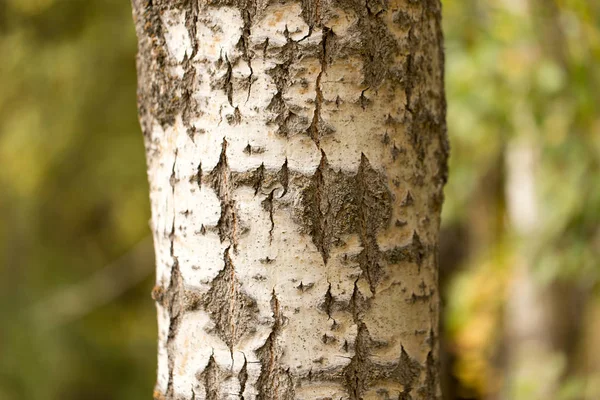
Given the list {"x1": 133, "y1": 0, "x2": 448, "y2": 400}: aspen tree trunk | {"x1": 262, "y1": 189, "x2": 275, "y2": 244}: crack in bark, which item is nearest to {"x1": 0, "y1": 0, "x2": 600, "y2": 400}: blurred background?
{"x1": 133, "y1": 0, "x2": 448, "y2": 400}: aspen tree trunk

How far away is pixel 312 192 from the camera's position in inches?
35.5

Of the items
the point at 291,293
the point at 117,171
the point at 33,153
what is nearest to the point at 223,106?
the point at 291,293

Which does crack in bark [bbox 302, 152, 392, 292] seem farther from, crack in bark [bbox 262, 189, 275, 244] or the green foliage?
the green foliage

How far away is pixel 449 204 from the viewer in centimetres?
356

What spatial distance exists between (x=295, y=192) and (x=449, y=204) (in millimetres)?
2790

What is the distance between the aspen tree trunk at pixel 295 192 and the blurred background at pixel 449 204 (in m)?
1.68

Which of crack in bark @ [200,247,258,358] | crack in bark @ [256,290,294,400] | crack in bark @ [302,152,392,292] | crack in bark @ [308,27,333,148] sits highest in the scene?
crack in bark @ [308,27,333,148]

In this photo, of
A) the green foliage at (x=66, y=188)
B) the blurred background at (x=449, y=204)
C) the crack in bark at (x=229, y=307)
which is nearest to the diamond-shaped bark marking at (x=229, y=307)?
the crack in bark at (x=229, y=307)

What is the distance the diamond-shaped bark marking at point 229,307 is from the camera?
2.99 feet

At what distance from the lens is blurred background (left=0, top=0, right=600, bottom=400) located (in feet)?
8.59

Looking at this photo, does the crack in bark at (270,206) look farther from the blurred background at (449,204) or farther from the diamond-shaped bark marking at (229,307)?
the blurred background at (449,204)

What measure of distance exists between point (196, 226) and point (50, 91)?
433 centimetres

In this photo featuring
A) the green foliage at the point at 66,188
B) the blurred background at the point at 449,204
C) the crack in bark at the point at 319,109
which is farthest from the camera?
the green foliage at the point at 66,188

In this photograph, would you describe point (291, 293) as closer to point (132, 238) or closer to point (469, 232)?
point (132, 238)
